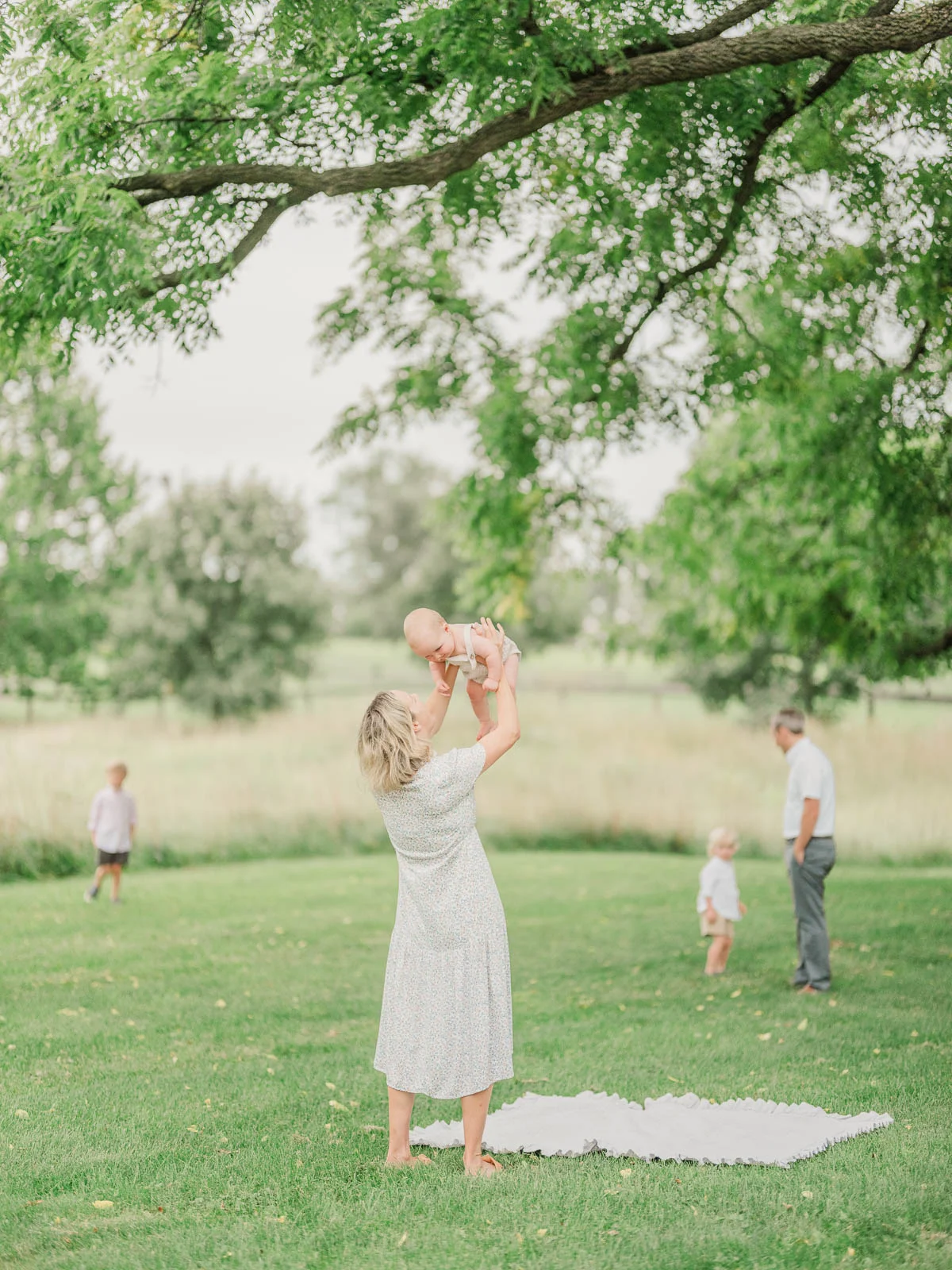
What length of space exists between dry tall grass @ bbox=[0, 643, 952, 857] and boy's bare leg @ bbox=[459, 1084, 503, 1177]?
12526 millimetres

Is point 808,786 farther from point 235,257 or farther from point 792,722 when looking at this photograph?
point 235,257

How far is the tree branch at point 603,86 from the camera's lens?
25.3ft

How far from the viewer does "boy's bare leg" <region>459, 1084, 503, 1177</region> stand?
16.9ft

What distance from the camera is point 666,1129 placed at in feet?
19.1

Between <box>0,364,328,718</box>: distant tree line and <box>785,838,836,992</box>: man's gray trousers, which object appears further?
<box>0,364,328,718</box>: distant tree line

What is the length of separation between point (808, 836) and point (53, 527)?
27.4 metres

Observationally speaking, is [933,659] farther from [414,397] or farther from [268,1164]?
[268,1164]

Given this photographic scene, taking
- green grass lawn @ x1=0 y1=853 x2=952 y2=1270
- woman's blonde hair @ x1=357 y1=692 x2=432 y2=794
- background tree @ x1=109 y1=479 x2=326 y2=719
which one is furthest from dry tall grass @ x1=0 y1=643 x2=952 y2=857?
woman's blonde hair @ x1=357 y1=692 x2=432 y2=794

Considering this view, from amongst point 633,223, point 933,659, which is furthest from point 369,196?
point 933,659

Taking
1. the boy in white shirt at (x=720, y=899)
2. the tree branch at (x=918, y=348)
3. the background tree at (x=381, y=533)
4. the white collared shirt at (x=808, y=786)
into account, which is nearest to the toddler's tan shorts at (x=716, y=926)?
the boy in white shirt at (x=720, y=899)

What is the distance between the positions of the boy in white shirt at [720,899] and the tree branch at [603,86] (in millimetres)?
5097

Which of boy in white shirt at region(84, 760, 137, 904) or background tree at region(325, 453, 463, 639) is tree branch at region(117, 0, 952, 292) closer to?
boy in white shirt at region(84, 760, 137, 904)

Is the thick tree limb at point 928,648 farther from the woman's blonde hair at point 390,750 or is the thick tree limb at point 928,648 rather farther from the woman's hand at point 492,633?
the woman's blonde hair at point 390,750

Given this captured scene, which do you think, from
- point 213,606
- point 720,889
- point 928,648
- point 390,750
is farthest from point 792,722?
point 213,606
